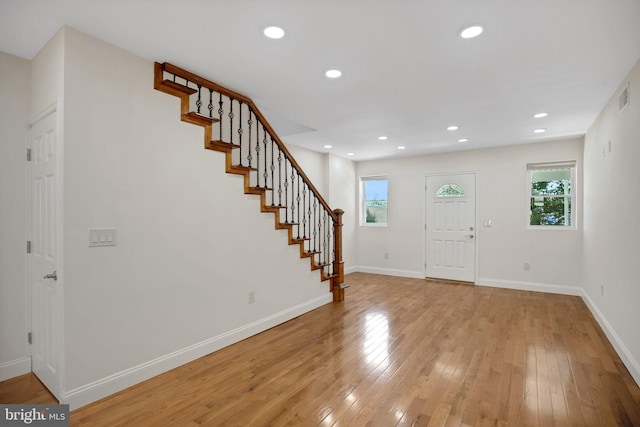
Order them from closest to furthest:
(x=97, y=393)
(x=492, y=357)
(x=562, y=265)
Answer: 1. (x=97, y=393)
2. (x=492, y=357)
3. (x=562, y=265)

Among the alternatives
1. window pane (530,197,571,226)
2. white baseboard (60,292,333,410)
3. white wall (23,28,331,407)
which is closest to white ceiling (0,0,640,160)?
white wall (23,28,331,407)

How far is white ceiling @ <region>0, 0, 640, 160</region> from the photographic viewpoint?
194 cm

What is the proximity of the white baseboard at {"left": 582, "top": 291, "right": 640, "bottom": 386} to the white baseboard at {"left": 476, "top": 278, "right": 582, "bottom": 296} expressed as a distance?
0.93 meters

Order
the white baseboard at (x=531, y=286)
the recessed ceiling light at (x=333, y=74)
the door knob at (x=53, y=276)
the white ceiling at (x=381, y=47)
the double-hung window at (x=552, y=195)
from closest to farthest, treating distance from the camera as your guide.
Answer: the white ceiling at (x=381, y=47)
the door knob at (x=53, y=276)
the recessed ceiling light at (x=333, y=74)
the white baseboard at (x=531, y=286)
the double-hung window at (x=552, y=195)

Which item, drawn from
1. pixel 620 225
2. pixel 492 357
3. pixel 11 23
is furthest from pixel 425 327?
pixel 11 23

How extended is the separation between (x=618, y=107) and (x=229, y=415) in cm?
430

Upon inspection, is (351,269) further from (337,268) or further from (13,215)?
(13,215)

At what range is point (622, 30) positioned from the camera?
84.7 inches

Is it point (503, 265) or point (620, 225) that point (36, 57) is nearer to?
point (620, 225)

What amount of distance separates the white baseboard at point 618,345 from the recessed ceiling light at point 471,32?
2.80 metres

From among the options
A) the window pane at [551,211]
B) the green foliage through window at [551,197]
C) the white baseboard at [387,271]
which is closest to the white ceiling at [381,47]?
the green foliage through window at [551,197]

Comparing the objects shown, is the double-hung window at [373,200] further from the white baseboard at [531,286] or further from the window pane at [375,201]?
the white baseboard at [531,286]

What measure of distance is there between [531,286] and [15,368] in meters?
6.75

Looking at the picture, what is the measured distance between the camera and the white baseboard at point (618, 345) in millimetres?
2505
